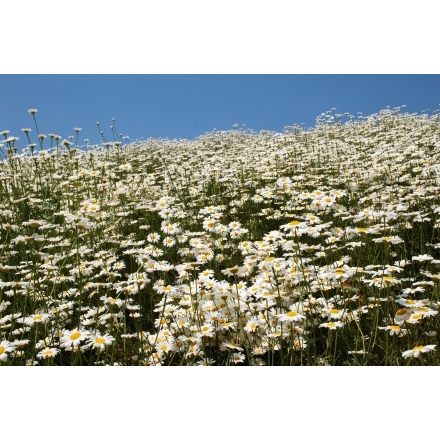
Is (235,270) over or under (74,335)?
over

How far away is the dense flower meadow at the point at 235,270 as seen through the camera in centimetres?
211

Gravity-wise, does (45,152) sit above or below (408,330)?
above

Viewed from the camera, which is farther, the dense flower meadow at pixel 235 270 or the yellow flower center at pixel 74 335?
the dense flower meadow at pixel 235 270

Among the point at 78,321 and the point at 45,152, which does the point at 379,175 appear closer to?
the point at 78,321

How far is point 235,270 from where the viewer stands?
2.27 m

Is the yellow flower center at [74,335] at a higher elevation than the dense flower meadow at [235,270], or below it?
below

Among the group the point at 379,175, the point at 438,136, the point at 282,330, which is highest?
the point at 438,136

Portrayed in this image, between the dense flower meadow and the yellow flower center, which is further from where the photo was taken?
the dense flower meadow

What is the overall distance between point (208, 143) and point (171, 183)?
374cm

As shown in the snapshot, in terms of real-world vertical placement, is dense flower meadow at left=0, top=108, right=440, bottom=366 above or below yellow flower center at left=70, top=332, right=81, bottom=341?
above

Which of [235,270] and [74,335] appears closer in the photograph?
[74,335]

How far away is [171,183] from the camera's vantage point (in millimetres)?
5387

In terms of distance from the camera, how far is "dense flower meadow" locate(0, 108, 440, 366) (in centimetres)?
211
